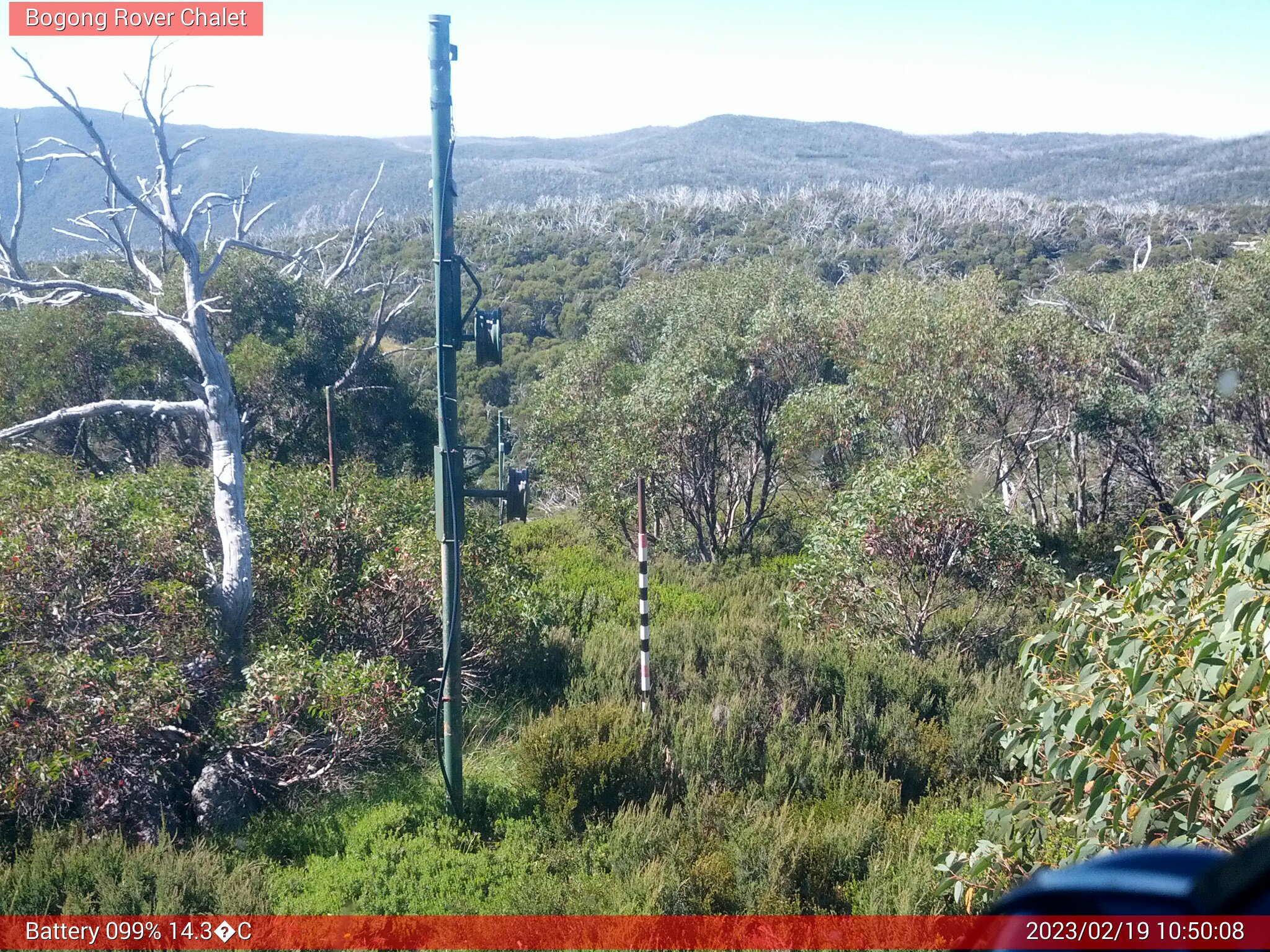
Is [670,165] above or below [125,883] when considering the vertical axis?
above

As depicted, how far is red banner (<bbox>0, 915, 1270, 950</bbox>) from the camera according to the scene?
4.48 meters

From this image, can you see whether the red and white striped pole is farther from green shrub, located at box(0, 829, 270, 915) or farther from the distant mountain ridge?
the distant mountain ridge

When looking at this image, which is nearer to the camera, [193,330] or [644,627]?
[193,330]

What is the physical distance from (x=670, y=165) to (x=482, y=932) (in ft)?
377

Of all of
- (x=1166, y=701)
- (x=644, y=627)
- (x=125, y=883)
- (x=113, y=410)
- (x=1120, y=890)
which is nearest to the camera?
(x=1120, y=890)

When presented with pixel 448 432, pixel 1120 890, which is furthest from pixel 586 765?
pixel 1120 890

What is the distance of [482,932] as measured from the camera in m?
4.66

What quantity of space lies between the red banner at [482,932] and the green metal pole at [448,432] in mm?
1324

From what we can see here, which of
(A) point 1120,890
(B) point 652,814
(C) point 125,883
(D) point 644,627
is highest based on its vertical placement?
(A) point 1120,890

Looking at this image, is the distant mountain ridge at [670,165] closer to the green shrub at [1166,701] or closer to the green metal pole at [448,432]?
the green metal pole at [448,432]

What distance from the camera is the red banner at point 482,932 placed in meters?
4.48

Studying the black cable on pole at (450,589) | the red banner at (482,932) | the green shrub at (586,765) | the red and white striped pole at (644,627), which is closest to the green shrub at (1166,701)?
the red banner at (482,932)

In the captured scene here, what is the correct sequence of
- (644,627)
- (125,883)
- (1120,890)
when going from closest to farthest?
1. (1120,890)
2. (125,883)
3. (644,627)

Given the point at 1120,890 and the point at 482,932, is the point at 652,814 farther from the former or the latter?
the point at 1120,890
